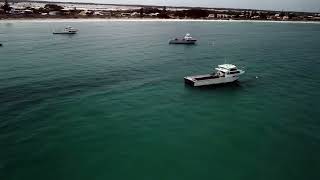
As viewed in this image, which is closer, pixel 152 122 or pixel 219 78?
Answer: pixel 152 122

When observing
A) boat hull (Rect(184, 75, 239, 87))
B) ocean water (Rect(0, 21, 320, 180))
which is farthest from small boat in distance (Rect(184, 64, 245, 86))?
ocean water (Rect(0, 21, 320, 180))

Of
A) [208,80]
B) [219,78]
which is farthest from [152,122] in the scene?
[219,78]

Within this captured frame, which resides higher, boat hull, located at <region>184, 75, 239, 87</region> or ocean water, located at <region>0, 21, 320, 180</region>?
boat hull, located at <region>184, 75, 239, 87</region>

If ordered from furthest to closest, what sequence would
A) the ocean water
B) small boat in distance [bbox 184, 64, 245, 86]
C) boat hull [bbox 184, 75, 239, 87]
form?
small boat in distance [bbox 184, 64, 245, 86]
boat hull [bbox 184, 75, 239, 87]
the ocean water

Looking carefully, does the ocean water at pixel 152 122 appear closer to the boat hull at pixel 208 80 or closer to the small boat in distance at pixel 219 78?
the boat hull at pixel 208 80

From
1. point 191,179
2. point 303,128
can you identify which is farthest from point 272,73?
point 191,179

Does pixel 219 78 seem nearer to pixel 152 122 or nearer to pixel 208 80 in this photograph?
pixel 208 80

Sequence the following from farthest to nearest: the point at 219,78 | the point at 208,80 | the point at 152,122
Result: the point at 219,78 → the point at 208,80 → the point at 152,122

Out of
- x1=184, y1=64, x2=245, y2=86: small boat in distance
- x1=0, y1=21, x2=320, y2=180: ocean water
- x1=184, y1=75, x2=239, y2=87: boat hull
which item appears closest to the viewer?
x1=0, y1=21, x2=320, y2=180: ocean water

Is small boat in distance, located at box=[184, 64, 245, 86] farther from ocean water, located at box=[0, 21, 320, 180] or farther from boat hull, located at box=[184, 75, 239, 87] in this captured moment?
ocean water, located at box=[0, 21, 320, 180]
